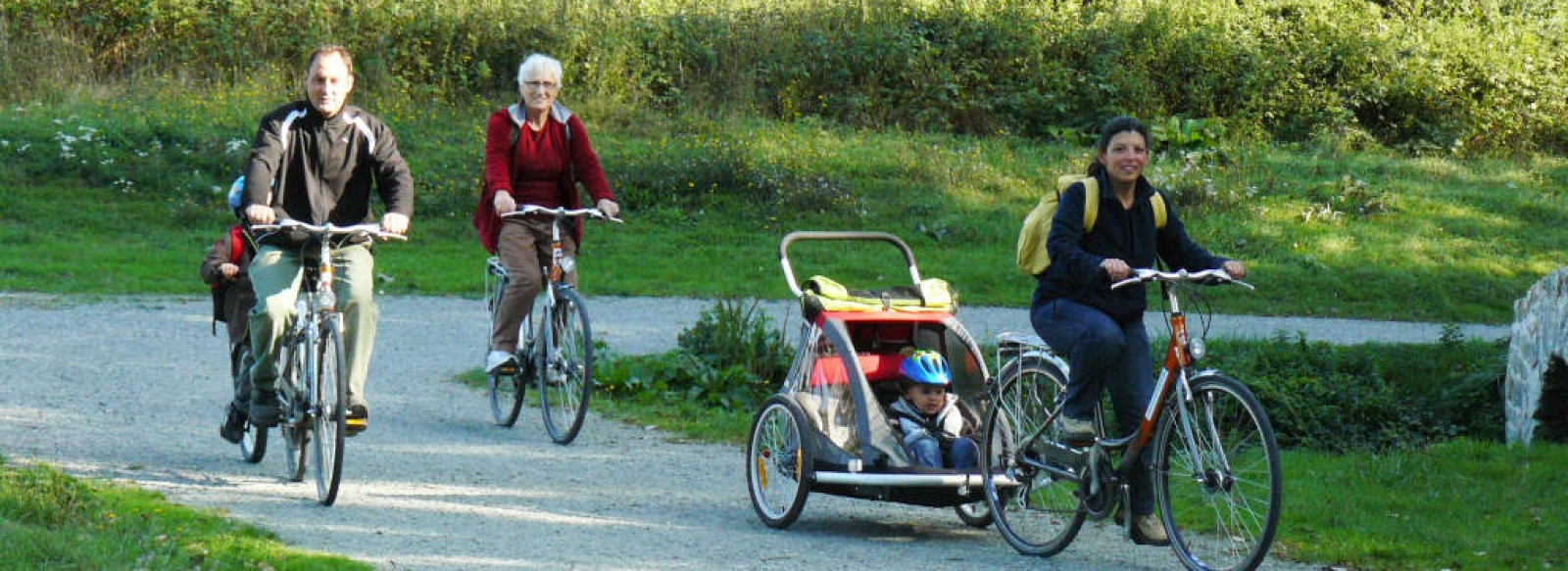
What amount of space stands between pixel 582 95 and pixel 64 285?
8.76 meters

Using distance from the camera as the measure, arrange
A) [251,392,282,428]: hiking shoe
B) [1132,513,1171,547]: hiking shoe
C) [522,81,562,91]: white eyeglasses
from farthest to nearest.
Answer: [522,81,562,91]: white eyeglasses < [251,392,282,428]: hiking shoe < [1132,513,1171,547]: hiking shoe

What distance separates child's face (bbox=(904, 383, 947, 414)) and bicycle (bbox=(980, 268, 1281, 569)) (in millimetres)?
291

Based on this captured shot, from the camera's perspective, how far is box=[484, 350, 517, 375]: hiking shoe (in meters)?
9.58

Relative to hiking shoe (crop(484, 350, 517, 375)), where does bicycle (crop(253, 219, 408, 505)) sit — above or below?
above


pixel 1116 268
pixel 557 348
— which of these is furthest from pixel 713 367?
pixel 1116 268

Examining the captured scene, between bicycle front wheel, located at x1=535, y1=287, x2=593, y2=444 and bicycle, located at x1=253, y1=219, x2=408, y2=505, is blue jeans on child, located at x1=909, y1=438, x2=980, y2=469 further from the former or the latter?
bicycle front wheel, located at x1=535, y1=287, x2=593, y2=444

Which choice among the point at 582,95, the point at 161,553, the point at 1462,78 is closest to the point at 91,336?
the point at 161,553

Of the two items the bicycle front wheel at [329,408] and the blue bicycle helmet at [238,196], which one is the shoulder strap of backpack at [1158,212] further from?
the blue bicycle helmet at [238,196]

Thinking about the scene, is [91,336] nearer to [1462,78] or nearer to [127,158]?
[127,158]

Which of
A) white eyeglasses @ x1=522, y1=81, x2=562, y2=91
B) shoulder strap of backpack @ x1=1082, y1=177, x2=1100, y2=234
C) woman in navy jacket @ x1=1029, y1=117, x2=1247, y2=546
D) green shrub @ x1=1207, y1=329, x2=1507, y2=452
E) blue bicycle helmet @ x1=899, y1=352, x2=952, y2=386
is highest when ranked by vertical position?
white eyeglasses @ x1=522, y1=81, x2=562, y2=91

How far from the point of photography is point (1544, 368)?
32.0ft

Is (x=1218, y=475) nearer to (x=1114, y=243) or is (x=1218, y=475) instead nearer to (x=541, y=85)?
(x=1114, y=243)

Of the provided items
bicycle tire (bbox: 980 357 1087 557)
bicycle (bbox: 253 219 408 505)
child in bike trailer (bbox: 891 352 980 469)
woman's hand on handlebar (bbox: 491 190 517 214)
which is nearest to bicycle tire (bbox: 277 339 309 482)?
bicycle (bbox: 253 219 408 505)

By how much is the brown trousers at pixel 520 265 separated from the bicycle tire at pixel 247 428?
5.21 ft
